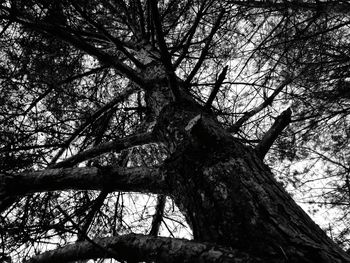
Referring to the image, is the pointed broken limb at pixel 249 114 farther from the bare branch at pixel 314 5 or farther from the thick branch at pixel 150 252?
the thick branch at pixel 150 252

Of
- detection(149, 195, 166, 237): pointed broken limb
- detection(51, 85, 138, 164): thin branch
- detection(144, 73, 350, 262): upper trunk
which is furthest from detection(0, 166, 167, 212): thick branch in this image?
detection(149, 195, 166, 237): pointed broken limb

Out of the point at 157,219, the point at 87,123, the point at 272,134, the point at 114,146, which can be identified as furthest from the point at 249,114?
the point at 87,123

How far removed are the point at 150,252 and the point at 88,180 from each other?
0.55 metres

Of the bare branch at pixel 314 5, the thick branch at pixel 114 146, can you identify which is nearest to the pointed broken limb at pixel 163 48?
the thick branch at pixel 114 146

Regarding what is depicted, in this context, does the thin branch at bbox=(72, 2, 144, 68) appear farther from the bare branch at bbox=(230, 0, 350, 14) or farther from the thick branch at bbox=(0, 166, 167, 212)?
the bare branch at bbox=(230, 0, 350, 14)

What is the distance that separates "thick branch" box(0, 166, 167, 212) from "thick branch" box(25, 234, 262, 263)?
1.02 ft

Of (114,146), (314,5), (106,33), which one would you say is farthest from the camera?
(314,5)

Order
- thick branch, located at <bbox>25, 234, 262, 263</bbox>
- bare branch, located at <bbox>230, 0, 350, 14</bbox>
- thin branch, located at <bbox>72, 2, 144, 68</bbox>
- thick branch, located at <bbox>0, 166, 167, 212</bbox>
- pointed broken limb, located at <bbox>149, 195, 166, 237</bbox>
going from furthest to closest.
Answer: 1. pointed broken limb, located at <bbox>149, 195, 166, 237</bbox>
2. bare branch, located at <bbox>230, 0, 350, 14</bbox>
3. thin branch, located at <bbox>72, 2, 144, 68</bbox>
4. thick branch, located at <bbox>0, 166, 167, 212</bbox>
5. thick branch, located at <bbox>25, 234, 262, 263</bbox>

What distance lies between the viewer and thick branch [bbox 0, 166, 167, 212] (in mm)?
1211

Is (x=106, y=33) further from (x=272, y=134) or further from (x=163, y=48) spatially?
(x=272, y=134)

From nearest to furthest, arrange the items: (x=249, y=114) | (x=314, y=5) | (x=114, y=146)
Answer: (x=114, y=146), (x=249, y=114), (x=314, y=5)

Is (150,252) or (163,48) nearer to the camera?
(150,252)

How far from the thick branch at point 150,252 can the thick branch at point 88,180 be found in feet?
1.02

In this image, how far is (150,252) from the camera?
2.77ft
